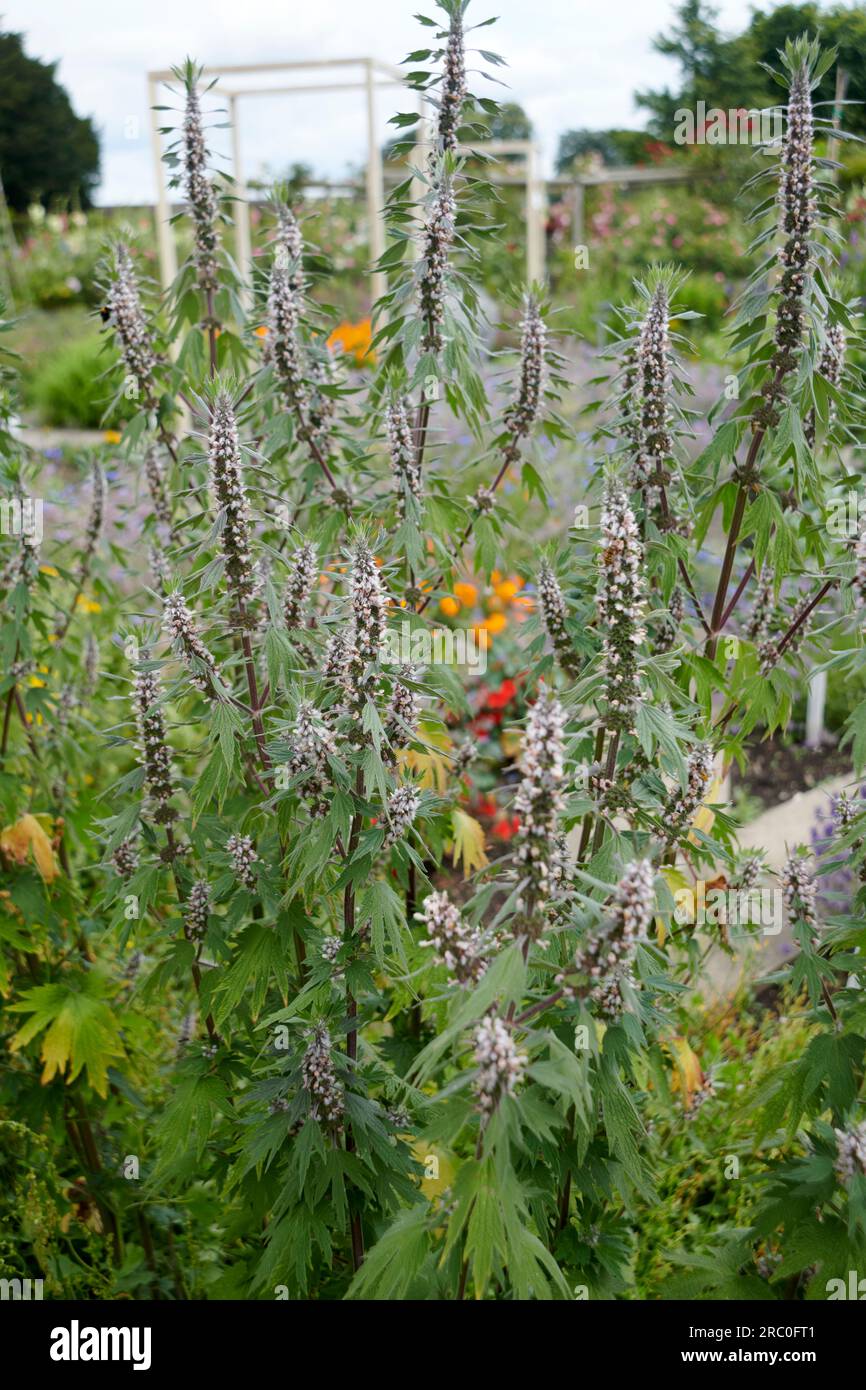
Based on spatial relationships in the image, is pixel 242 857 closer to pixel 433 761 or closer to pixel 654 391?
pixel 433 761

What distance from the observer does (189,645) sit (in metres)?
2.25

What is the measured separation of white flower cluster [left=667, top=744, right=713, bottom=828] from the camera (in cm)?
239

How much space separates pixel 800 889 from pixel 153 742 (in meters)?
1.38

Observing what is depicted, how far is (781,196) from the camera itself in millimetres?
2516

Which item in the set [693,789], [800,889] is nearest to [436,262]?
[693,789]

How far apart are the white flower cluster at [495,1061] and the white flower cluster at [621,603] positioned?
67 centimetres

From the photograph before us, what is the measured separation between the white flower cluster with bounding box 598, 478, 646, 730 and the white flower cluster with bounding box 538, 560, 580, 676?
40 cm

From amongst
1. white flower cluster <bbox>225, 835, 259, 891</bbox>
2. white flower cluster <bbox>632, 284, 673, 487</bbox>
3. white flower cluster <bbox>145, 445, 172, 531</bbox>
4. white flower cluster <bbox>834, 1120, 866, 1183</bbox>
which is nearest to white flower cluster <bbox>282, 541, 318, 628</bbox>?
white flower cluster <bbox>225, 835, 259, 891</bbox>

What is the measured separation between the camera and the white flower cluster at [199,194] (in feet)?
9.29

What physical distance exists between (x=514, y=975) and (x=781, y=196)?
182cm

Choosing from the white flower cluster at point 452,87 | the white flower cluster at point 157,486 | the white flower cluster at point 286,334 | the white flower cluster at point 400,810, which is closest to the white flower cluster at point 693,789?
the white flower cluster at point 400,810

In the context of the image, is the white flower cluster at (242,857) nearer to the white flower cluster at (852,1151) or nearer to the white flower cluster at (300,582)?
the white flower cluster at (300,582)
